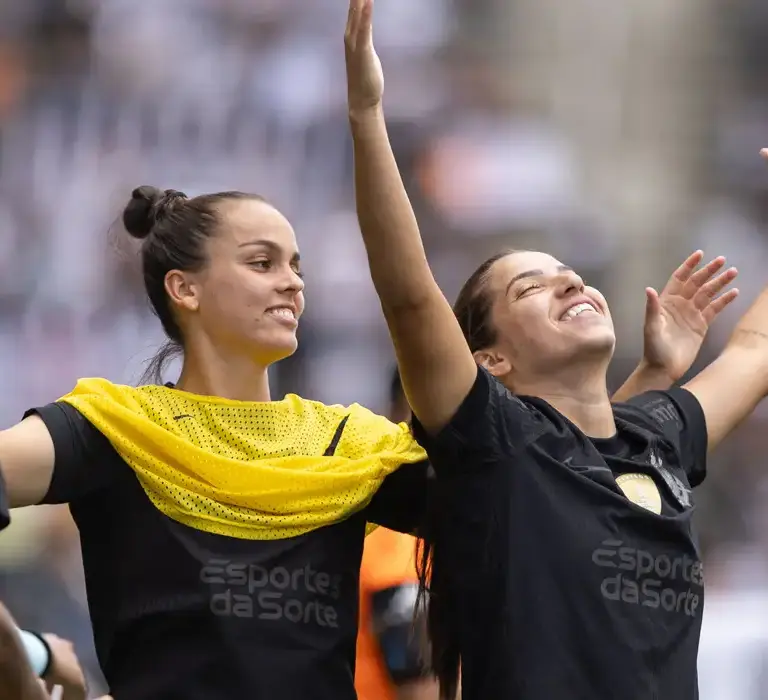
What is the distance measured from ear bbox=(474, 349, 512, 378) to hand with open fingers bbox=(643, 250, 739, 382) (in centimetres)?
39

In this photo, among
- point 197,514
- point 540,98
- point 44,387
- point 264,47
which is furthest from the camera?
point 540,98

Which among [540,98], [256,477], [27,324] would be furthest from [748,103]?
[256,477]

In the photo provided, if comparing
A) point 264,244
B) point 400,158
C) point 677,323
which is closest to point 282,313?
point 264,244

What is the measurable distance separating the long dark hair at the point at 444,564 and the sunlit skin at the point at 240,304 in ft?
0.89

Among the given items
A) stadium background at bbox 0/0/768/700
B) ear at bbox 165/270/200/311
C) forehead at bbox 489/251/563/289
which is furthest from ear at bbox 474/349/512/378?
stadium background at bbox 0/0/768/700

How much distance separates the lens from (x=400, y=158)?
4.91m

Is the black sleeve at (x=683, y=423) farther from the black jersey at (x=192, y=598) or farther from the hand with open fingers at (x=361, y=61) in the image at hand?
the hand with open fingers at (x=361, y=61)

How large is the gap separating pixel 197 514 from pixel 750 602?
304cm

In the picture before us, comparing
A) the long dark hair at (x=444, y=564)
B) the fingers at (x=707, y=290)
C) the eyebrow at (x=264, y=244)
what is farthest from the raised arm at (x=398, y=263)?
the fingers at (x=707, y=290)

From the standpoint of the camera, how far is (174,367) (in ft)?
10.5

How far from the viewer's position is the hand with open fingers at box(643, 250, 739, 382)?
7.70 feet

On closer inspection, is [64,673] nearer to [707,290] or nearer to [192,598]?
[192,598]

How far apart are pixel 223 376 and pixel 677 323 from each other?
0.84 meters

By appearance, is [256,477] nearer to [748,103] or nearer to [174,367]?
[174,367]
